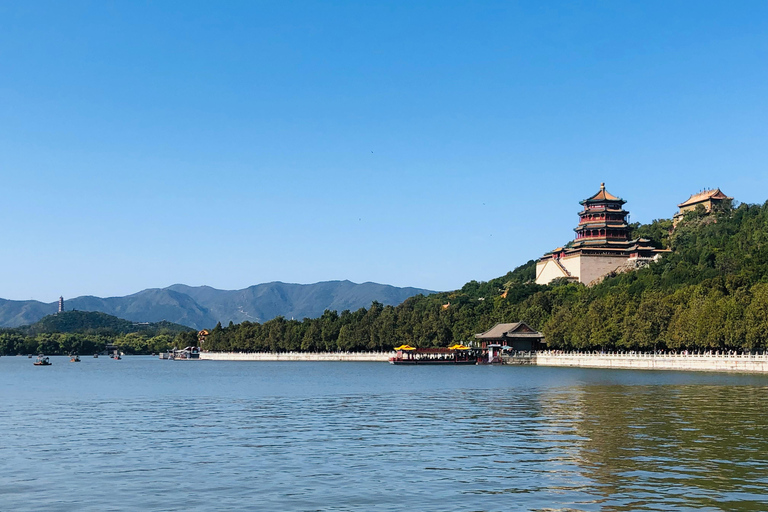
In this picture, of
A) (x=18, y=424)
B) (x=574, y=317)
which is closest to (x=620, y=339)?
(x=574, y=317)

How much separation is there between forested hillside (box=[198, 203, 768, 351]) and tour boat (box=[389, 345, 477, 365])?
36.5 feet

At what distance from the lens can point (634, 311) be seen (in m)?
100

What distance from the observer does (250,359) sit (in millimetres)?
185500

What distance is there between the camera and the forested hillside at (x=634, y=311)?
86.1 meters

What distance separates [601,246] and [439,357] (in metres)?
44.5

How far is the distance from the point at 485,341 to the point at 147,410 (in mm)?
92078

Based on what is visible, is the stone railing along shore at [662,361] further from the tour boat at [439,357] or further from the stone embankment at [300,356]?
the stone embankment at [300,356]

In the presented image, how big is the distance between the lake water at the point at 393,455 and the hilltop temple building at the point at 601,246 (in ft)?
337

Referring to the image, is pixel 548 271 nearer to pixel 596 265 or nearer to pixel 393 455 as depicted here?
pixel 596 265

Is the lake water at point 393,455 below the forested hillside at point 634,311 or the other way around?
below

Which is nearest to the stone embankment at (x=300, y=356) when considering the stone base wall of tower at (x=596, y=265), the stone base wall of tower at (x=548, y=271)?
the stone base wall of tower at (x=548, y=271)

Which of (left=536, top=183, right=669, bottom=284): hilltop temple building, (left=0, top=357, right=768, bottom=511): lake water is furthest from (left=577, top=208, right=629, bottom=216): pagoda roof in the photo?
(left=0, top=357, right=768, bottom=511): lake water

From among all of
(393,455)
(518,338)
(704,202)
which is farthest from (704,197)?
(393,455)

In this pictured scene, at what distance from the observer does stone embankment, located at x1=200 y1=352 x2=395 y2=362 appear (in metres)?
153
